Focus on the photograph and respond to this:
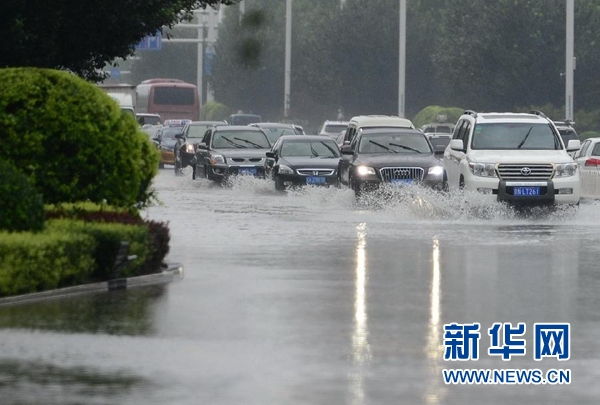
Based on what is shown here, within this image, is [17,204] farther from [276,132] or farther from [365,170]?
[276,132]

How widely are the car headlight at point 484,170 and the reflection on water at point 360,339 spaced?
31.2 feet

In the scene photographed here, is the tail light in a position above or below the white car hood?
below

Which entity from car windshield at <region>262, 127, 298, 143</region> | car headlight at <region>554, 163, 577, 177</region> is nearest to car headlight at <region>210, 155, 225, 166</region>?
car windshield at <region>262, 127, 298, 143</region>

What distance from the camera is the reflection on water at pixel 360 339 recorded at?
10.2 m

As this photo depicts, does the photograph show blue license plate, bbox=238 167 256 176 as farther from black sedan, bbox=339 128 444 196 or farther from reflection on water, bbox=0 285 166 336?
reflection on water, bbox=0 285 166 336

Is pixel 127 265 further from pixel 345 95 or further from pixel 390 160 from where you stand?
pixel 345 95

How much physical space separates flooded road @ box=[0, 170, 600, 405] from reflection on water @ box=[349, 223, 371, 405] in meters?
0.02

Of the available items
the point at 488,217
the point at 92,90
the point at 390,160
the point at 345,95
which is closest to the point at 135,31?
the point at 92,90

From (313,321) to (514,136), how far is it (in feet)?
58.6

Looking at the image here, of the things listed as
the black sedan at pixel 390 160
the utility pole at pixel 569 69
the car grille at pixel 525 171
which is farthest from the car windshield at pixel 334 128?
the car grille at pixel 525 171

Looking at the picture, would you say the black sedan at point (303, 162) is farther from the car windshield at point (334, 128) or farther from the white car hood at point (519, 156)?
the car windshield at point (334, 128)

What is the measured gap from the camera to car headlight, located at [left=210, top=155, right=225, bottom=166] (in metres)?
43.2

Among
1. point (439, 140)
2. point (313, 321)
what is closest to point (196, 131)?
point (439, 140)

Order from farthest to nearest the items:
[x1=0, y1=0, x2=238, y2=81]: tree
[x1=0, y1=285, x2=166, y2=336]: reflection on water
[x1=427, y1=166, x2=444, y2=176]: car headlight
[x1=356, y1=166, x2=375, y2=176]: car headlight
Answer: [x1=356, y1=166, x2=375, y2=176]: car headlight, [x1=427, y1=166, x2=444, y2=176]: car headlight, [x1=0, y1=0, x2=238, y2=81]: tree, [x1=0, y1=285, x2=166, y2=336]: reflection on water
